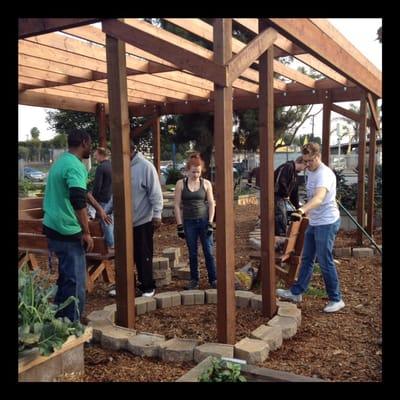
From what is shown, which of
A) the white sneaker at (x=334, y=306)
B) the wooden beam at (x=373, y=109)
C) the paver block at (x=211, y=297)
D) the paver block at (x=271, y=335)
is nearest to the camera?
the paver block at (x=271, y=335)

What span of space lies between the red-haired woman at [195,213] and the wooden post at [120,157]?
168cm

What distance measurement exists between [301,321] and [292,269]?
106 cm

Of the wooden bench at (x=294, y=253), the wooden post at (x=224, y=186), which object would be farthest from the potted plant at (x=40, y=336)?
the wooden bench at (x=294, y=253)

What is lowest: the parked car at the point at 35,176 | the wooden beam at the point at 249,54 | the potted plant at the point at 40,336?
the potted plant at the point at 40,336

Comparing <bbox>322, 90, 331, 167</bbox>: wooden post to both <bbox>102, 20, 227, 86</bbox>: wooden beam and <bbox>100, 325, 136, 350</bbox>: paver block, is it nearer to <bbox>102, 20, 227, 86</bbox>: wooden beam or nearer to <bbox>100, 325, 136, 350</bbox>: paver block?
<bbox>102, 20, 227, 86</bbox>: wooden beam

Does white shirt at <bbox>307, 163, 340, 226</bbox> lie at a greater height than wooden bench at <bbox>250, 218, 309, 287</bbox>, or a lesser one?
greater

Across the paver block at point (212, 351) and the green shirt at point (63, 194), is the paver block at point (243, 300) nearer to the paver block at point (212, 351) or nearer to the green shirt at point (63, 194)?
the paver block at point (212, 351)

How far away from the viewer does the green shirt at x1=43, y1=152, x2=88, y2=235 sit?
12.4 feet

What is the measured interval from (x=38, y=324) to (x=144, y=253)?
7.77 feet

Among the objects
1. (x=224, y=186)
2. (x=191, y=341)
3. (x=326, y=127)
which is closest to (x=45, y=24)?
(x=224, y=186)

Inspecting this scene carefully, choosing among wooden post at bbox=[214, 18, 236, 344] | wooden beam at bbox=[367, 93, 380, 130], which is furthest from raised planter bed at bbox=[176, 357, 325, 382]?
wooden beam at bbox=[367, 93, 380, 130]

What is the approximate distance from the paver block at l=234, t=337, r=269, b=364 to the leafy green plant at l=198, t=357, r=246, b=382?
0.53 meters

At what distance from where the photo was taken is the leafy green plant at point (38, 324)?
2850 millimetres
